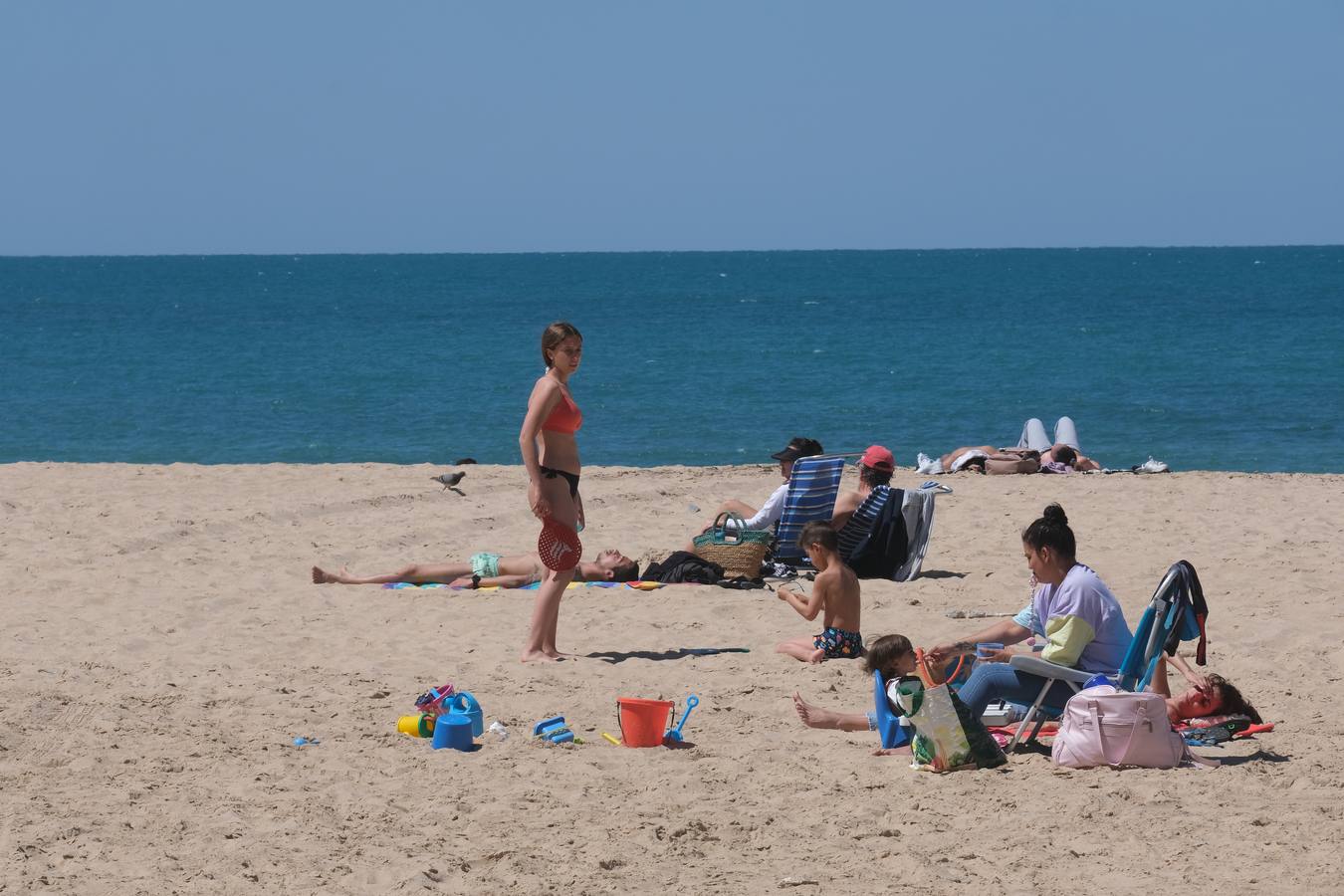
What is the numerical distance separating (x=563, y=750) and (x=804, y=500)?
360cm

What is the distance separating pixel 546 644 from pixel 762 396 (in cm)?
2237

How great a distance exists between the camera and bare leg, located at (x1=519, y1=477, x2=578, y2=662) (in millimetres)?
6941

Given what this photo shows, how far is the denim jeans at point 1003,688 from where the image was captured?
5500mm

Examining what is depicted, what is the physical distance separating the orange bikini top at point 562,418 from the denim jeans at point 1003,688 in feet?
7.54

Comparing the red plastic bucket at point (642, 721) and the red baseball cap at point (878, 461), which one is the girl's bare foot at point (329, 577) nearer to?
the red baseball cap at point (878, 461)

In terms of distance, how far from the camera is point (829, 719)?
240 inches

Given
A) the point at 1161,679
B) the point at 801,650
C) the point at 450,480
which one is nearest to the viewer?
the point at 1161,679

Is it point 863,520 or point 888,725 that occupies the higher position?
point 863,520

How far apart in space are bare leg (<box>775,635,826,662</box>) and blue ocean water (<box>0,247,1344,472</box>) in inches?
498

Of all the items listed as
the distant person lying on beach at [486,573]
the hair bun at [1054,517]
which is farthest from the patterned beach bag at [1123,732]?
the distant person lying on beach at [486,573]

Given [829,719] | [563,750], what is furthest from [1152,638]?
[563,750]

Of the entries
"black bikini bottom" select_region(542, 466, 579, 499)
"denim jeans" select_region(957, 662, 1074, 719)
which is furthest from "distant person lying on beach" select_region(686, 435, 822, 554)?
"denim jeans" select_region(957, 662, 1074, 719)

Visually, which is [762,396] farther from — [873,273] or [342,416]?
[873,273]

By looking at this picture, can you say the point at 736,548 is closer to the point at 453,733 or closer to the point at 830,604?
the point at 830,604
